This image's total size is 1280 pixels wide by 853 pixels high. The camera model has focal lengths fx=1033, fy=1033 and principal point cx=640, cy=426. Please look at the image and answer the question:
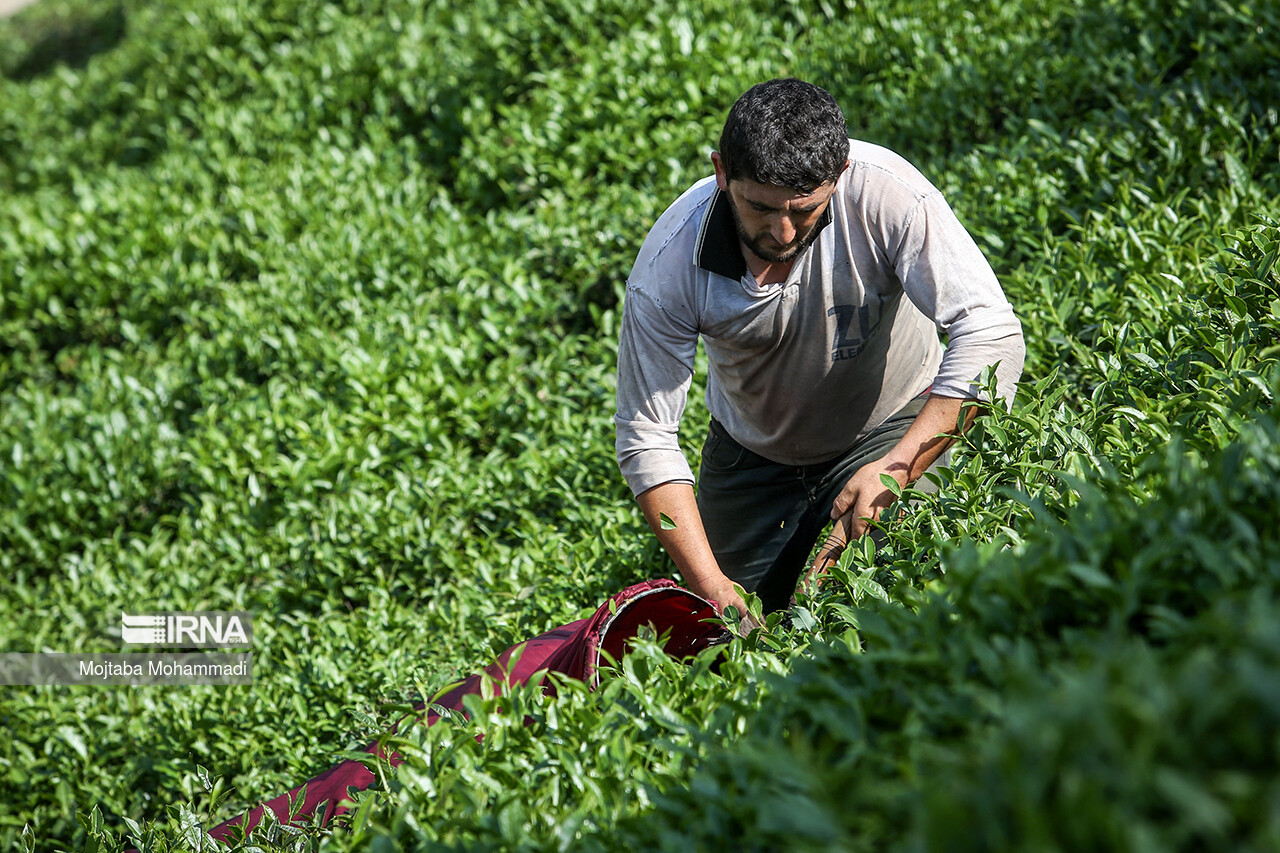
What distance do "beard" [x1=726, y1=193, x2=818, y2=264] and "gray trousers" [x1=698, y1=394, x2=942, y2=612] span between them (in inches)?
30.8

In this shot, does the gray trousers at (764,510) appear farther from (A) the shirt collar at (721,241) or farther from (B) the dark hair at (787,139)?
(B) the dark hair at (787,139)

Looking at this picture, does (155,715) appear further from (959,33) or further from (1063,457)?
(959,33)

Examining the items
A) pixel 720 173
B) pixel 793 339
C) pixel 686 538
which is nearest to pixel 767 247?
pixel 720 173

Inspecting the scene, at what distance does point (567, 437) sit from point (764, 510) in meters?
1.12

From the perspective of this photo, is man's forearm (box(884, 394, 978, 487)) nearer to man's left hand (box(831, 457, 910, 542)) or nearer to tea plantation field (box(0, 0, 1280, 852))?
man's left hand (box(831, 457, 910, 542))

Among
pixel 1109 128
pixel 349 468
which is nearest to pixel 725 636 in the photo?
pixel 349 468

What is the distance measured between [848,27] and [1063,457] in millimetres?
4172

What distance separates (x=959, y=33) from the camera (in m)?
5.35

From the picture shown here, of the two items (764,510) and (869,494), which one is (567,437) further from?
(869,494)

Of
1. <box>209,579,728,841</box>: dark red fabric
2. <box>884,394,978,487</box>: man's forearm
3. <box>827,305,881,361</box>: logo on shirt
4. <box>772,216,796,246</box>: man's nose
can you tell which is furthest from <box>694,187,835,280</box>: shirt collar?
<box>209,579,728,841</box>: dark red fabric

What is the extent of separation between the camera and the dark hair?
279 cm

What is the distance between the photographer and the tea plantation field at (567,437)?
59.3 inches

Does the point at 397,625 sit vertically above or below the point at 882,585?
below

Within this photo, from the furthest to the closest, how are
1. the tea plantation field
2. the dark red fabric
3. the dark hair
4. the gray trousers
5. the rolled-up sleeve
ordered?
1. the gray trousers
2. the rolled-up sleeve
3. the dark hair
4. the dark red fabric
5. the tea plantation field
